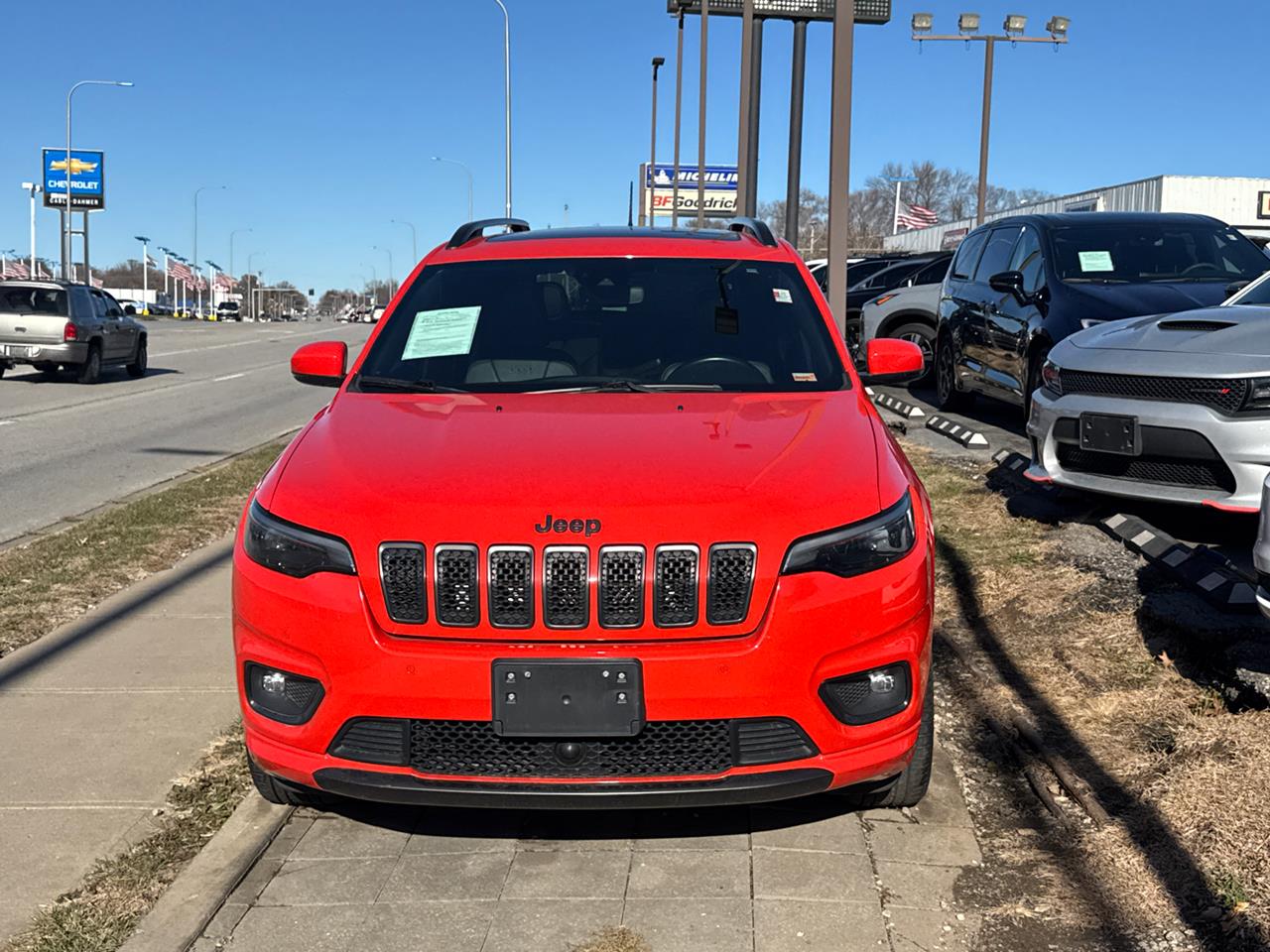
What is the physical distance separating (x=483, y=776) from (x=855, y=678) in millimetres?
972

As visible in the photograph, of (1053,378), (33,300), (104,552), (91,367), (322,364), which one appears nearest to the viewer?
(322,364)

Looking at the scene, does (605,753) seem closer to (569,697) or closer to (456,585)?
(569,697)

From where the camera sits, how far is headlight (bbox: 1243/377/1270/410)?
230 inches

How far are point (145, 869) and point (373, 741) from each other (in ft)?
2.74

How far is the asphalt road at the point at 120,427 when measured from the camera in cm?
1088

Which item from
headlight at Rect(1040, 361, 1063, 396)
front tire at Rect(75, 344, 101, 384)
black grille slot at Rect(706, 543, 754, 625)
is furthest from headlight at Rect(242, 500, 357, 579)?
front tire at Rect(75, 344, 101, 384)

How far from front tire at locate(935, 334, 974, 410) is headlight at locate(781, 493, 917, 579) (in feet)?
30.8

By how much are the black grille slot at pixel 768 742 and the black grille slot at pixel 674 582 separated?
1.02 feet

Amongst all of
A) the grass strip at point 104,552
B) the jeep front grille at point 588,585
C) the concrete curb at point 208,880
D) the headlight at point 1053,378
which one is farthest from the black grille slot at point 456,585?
the headlight at point 1053,378

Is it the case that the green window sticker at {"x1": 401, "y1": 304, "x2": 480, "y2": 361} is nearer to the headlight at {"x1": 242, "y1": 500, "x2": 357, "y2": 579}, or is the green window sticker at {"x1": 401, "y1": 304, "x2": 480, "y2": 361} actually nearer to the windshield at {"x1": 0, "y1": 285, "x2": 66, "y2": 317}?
the headlight at {"x1": 242, "y1": 500, "x2": 357, "y2": 579}

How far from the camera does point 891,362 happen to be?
5.17 meters

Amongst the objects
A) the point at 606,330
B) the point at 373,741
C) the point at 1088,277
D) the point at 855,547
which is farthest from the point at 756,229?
the point at 1088,277

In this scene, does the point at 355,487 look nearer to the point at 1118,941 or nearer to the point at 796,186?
the point at 1118,941

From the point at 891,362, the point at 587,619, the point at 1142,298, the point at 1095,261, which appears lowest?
the point at 587,619
